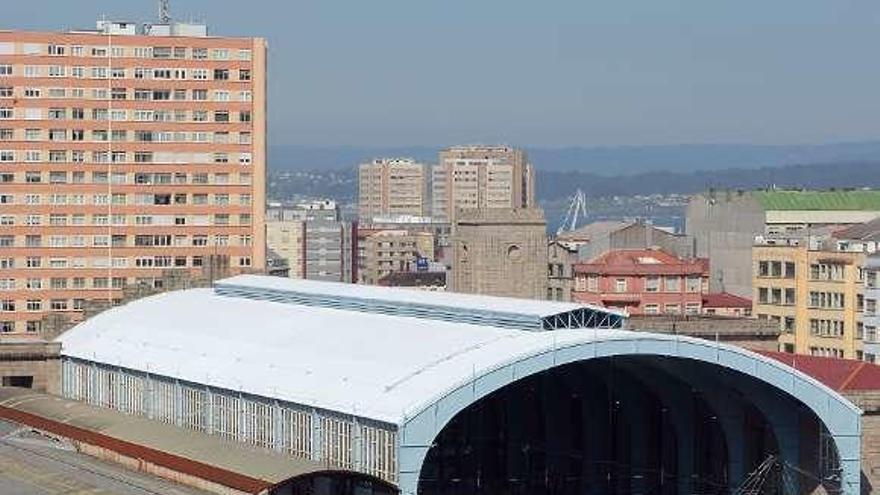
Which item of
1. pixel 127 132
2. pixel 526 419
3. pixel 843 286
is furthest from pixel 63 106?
pixel 526 419

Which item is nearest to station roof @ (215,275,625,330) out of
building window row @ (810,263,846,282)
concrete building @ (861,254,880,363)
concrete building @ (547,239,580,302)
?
concrete building @ (861,254,880,363)

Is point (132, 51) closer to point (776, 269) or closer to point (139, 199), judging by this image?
point (139, 199)

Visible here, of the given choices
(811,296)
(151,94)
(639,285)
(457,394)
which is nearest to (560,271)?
(639,285)

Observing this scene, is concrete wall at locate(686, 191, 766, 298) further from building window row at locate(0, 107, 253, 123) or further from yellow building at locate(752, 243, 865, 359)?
building window row at locate(0, 107, 253, 123)

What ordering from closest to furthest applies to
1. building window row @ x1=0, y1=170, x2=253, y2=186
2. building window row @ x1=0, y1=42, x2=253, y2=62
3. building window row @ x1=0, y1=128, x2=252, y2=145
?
building window row @ x1=0, y1=42, x2=253, y2=62 < building window row @ x1=0, y1=170, x2=253, y2=186 < building window row @ x1=0, y1=128, x2=252, y2=145

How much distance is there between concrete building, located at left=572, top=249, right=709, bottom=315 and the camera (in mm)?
141125

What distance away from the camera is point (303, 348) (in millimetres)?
80750

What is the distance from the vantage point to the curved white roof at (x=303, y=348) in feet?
228

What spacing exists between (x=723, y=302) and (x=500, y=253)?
13.3 m

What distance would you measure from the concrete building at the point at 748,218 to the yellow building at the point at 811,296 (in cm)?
1495

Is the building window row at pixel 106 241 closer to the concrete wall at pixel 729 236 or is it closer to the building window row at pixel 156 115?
the building window row at pixel 156 115

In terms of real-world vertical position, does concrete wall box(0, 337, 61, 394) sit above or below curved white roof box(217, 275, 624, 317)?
Answer: below

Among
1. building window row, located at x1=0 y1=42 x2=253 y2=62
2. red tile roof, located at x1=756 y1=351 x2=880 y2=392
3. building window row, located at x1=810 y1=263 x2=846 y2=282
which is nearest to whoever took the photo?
red tile roof, located at x1=756 y1=351 x2=880 y2=392

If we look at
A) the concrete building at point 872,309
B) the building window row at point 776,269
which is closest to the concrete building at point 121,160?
the building window row at point 776,269
